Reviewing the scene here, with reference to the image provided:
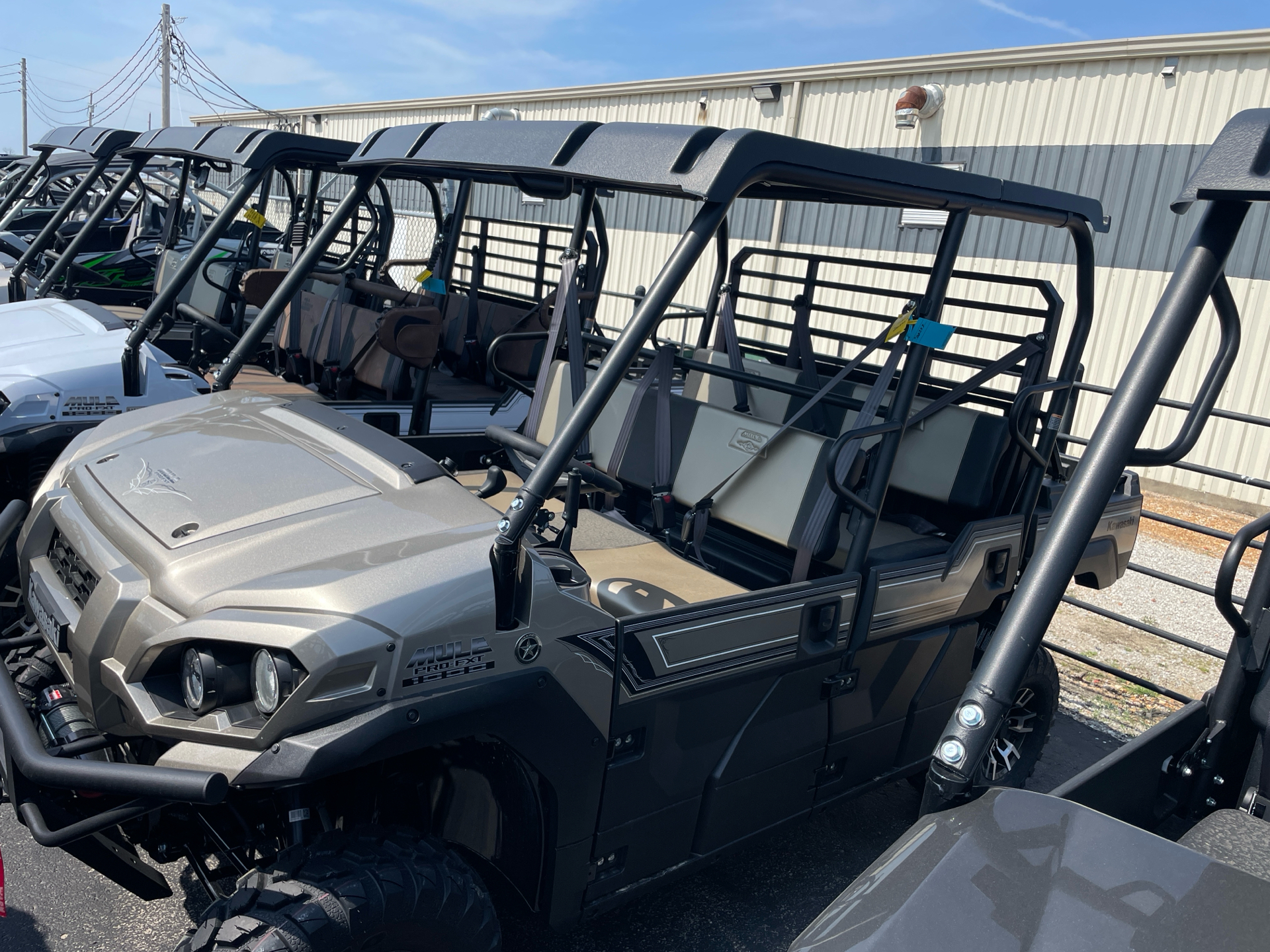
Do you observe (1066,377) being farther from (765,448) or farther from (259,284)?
(259,284)

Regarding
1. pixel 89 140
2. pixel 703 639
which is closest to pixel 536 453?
pixel 703 639

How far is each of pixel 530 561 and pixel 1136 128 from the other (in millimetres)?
9386

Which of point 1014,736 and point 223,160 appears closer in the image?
point 1014,736

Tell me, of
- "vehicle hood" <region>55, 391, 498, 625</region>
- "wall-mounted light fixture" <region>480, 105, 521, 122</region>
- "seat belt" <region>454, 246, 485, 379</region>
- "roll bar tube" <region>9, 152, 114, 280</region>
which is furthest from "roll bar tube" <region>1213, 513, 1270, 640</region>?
"wall-mounted light fixture" <region>480, 105, 521, 122</region>

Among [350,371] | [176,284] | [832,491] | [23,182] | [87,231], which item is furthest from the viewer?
[23,182]

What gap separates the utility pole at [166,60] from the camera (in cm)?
3438

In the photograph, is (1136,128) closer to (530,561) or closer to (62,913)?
(530,561)

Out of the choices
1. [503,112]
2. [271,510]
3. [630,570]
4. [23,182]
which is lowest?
[630,570]

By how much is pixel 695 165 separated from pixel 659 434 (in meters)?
1.19

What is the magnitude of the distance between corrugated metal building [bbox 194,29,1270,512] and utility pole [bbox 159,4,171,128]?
29723mm

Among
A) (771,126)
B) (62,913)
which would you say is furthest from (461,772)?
(771,126)

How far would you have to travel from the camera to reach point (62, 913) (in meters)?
2.60

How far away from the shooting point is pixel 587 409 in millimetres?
2016

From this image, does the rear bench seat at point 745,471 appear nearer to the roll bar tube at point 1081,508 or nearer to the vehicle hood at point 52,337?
the roll bar tube at point 1081,508
